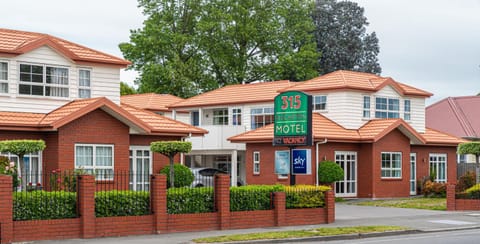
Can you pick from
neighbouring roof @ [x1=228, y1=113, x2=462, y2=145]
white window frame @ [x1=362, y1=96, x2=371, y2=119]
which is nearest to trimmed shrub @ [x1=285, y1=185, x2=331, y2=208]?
neighbouring roof @ [x1=228, y1=113, x2=462, y2=145]

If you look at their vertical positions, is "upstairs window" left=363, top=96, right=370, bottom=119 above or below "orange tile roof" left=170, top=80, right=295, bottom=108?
below

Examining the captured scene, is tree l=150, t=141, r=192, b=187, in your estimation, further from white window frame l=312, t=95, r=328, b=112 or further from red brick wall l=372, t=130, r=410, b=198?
white window frame l=312, t=95, r=328, b=112

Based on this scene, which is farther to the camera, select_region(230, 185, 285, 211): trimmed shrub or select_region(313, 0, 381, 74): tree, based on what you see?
select_region(313, 0, 381, 74): tree

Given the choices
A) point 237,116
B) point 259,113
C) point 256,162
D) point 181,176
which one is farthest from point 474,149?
point 237,116

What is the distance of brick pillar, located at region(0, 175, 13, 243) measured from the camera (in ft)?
67.1

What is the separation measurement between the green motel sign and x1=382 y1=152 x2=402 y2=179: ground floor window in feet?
48.6

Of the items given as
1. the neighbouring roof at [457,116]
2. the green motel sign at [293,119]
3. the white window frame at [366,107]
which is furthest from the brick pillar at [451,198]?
the neighbouring roof at [457,116]

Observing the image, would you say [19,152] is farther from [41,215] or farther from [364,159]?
[364,159]

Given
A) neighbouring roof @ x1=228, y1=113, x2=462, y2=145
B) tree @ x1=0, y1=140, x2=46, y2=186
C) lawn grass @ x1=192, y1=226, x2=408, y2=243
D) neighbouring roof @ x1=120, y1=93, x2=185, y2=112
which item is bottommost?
lawn grass @ x1=192, y1=226, x2=408, y2=243

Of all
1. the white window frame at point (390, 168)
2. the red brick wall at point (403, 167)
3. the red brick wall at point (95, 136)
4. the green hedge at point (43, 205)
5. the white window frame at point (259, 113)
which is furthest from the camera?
the white window frame at point (259, 113)

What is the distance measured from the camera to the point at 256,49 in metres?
68.0

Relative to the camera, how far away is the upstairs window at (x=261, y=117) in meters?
47.3

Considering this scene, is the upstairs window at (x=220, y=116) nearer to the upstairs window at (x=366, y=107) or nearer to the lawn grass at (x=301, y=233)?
the upstairs window at (x=366, y=107)

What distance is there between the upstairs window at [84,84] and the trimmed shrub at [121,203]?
10399 mm
